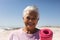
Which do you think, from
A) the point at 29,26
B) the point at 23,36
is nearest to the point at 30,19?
the point at 29,26

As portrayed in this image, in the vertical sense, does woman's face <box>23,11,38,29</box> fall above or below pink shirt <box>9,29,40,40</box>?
above

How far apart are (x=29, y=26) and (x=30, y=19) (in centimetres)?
6

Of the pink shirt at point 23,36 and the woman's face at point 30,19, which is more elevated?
the woman's face at point 30,19

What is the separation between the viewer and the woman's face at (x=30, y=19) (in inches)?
64.5

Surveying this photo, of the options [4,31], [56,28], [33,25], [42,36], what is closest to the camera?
[42,36]

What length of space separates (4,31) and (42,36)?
7.75 m

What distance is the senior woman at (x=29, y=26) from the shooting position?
5.41 ft

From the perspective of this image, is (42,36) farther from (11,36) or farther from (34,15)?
(11,36)

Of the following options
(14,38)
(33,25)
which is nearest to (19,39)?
(14,38)

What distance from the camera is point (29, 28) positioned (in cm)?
170

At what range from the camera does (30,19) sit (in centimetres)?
164

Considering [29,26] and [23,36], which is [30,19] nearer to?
[29,26]

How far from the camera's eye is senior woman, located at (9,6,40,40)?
5.41 feet

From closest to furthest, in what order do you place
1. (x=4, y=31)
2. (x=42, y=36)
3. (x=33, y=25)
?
(x=42, y=36) → (x=33, y=25) → (x=4, y=31)
